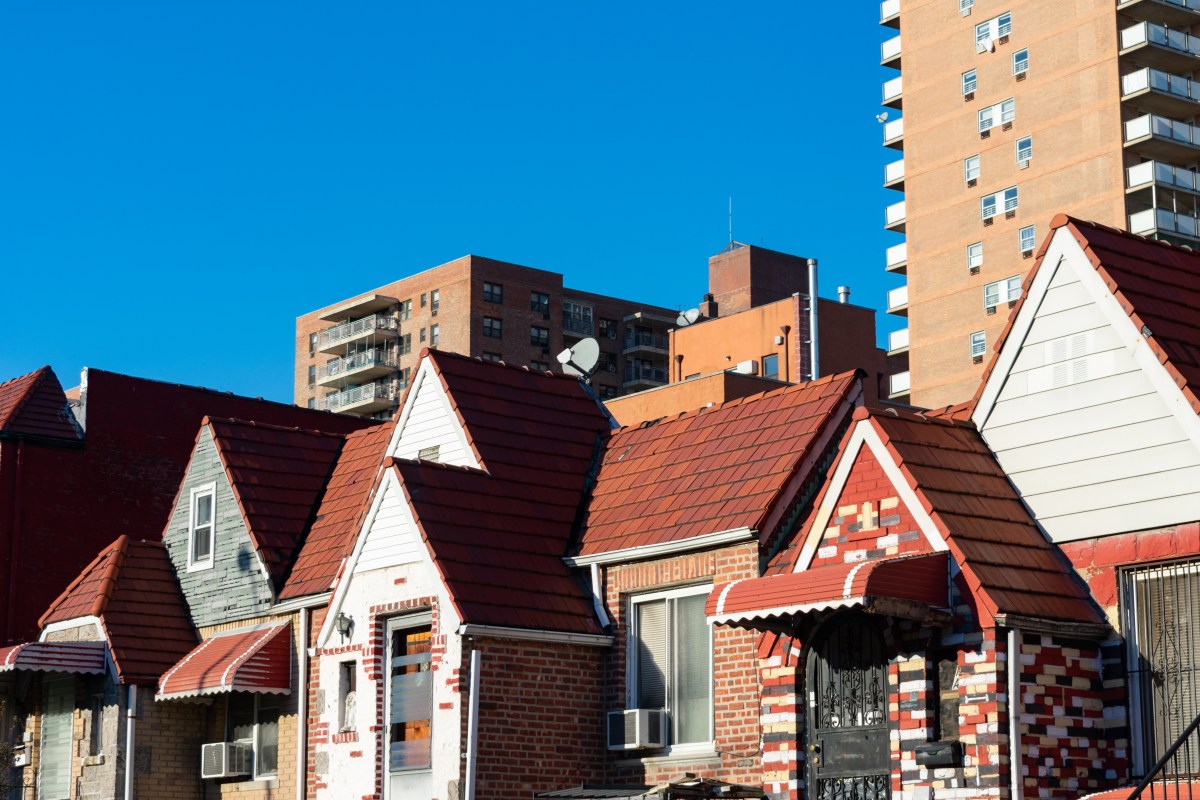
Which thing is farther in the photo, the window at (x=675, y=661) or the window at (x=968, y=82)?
the window at (x=968, y=82)

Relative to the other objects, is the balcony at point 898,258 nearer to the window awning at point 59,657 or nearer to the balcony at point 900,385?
the balcony at point 900,385

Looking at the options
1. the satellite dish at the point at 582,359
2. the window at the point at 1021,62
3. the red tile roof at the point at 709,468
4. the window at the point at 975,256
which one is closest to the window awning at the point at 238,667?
the red tile roof at the point at 709,468

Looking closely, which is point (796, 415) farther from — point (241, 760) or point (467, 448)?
point (241, 760)

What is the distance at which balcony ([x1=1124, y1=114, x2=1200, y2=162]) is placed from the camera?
2950 inches

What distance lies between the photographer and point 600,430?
24484 millimetres

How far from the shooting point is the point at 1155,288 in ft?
56.2

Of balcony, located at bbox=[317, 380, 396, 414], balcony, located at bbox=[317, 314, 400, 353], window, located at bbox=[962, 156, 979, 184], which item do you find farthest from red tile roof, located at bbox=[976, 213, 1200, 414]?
balcony, located at bbox=[317, 314, 400, 353]

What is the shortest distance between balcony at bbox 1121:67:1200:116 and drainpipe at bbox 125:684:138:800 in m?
59.7

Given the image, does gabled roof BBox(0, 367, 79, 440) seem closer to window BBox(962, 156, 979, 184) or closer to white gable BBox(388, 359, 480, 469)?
white gable BBox(388, 359, 480, 469)

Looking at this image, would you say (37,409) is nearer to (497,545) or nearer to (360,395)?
(497,545)

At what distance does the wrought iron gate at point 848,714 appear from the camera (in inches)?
662

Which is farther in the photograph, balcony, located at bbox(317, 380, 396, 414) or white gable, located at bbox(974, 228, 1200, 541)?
balcony, located at bbox(317, 380, 396, 414)

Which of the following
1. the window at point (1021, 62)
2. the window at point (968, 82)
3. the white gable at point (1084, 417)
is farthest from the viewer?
the window at point (968, 82)

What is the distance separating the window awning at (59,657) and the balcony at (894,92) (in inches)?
2591
